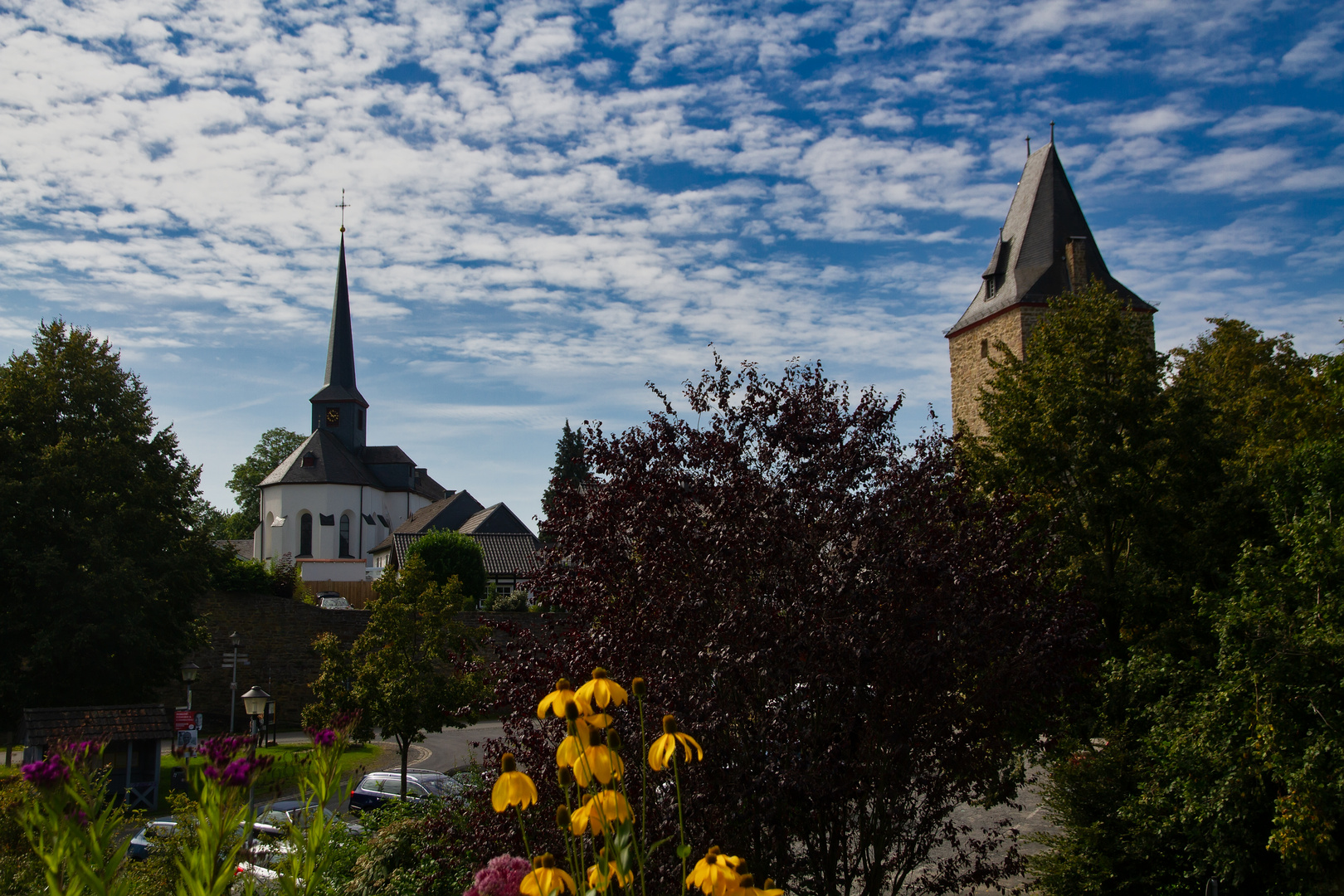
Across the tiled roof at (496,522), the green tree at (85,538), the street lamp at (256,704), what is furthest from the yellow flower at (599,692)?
the tiled roof at (496,522)

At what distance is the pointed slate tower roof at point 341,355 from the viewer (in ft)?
228

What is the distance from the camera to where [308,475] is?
64.9 meters

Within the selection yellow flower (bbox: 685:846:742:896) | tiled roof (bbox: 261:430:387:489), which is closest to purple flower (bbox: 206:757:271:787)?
yellow flower (bbox: 685:846:742:896)

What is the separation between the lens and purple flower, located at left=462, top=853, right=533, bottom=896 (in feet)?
8.94

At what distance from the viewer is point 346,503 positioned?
Answer: 65875mm

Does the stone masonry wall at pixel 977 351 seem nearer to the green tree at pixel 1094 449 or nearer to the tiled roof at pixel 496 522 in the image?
the green tree at pixel 1094 449

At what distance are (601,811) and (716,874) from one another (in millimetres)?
375

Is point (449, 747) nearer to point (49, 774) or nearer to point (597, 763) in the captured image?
point (49, 774)

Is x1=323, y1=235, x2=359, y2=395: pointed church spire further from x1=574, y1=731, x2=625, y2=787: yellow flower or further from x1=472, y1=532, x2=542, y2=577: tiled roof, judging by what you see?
x1=574, y1=731, x2=625, y2=787: yellow flower

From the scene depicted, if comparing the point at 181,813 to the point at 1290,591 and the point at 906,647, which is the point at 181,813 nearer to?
the point at 906,647

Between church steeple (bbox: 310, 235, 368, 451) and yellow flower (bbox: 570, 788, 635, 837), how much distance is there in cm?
7111

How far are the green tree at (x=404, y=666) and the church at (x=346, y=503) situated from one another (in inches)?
1278

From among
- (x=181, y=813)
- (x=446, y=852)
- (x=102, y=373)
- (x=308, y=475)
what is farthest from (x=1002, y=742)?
(x=308, y=475)

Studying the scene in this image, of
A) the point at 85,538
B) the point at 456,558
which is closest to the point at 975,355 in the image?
the point at 456,558
